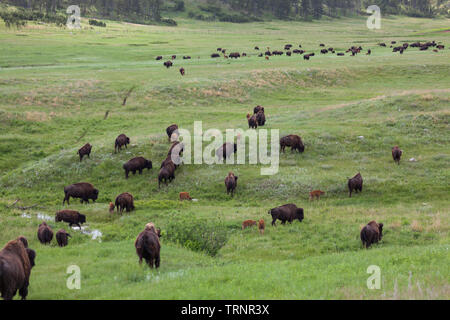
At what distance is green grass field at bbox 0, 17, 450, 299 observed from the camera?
Result: 11352mm

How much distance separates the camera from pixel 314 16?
7534 inches

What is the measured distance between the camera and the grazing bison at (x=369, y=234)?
630 inches

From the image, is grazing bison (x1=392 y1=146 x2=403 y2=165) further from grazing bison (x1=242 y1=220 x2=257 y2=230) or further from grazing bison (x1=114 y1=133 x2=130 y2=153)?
grazing bison (x1=114 y1=133 x2=130 y2=153)

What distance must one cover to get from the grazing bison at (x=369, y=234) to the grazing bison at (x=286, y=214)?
397cm

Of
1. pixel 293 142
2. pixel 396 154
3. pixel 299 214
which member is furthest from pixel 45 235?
pixel 396 154

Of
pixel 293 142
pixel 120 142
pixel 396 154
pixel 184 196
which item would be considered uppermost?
pixel 293 142

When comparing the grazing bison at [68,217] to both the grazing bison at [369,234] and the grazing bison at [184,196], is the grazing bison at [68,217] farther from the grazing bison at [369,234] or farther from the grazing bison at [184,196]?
the grazing bison at [369,234]

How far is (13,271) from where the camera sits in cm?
979

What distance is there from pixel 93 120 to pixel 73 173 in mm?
14475

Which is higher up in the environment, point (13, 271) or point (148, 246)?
point (13, 271)

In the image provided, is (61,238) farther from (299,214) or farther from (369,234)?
(369,234)

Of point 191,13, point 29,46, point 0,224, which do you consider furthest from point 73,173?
point 191,13

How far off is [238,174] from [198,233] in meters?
9.36
